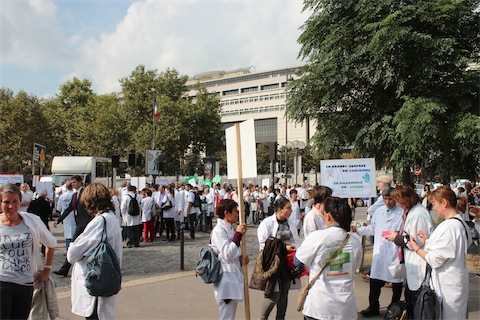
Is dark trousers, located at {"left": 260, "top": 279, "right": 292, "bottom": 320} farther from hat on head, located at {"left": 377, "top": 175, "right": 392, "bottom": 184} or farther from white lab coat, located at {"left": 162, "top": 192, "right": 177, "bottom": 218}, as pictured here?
white lab coat, located at {"left": 162, "top": 192, "right": 177, "bottom": 218}

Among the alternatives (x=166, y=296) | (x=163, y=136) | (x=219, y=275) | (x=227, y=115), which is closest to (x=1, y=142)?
(x=163, y=136)

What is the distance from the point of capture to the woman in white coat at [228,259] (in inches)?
174

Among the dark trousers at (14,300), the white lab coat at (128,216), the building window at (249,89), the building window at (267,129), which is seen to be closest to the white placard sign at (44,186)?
the white lab coat at (128,216)

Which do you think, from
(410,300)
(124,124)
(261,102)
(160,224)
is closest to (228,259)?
(410,300)

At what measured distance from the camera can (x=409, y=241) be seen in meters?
4.35

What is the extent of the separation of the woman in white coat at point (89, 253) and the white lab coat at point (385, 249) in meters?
3.59

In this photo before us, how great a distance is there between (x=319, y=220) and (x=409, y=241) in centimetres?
157

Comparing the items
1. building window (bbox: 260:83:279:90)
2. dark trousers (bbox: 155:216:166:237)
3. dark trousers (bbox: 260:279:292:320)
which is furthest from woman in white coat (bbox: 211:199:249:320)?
building window (bbox: 260:83:279:90)

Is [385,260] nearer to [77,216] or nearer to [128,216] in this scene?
[77,216]

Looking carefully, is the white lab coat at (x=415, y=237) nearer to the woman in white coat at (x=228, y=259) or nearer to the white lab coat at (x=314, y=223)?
the white lab coat at (x=314, y=223)

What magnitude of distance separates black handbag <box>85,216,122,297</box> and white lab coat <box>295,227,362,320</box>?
1687 millimetres

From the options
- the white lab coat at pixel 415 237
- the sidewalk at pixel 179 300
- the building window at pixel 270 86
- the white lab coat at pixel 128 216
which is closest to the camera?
the white lab coat at pixel 415 237

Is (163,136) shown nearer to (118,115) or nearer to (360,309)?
→ (118,115)

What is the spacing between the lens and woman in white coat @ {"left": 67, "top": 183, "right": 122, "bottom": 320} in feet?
13.1
